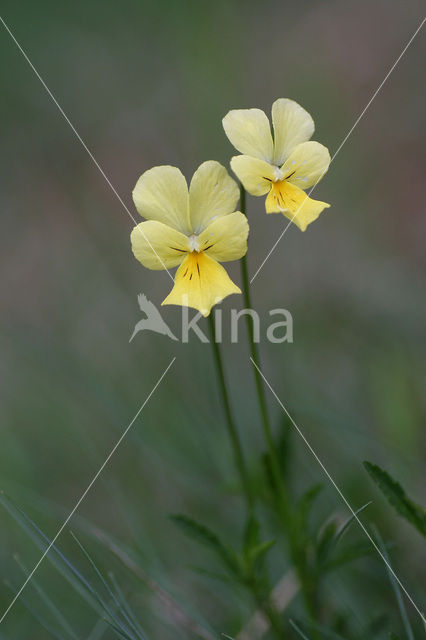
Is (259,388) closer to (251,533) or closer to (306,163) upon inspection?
(251,533)

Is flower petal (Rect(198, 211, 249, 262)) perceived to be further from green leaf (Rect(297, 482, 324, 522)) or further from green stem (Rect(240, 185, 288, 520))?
green leaf (Rect(297, 482, 324, 522))

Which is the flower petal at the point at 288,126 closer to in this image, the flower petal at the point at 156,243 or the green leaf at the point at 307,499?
the flower petal at the point at 156,243

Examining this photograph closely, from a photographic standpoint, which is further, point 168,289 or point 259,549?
point 168,289

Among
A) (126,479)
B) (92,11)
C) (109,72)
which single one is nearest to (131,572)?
(126,479)

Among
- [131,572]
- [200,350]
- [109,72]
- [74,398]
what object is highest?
[109,72]

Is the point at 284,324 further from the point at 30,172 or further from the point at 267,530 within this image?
the point at 30,172

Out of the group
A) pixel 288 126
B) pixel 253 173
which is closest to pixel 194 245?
pixel 253 173

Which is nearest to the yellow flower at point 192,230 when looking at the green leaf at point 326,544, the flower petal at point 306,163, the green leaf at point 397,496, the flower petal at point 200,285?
the flower petal at point 200,285
